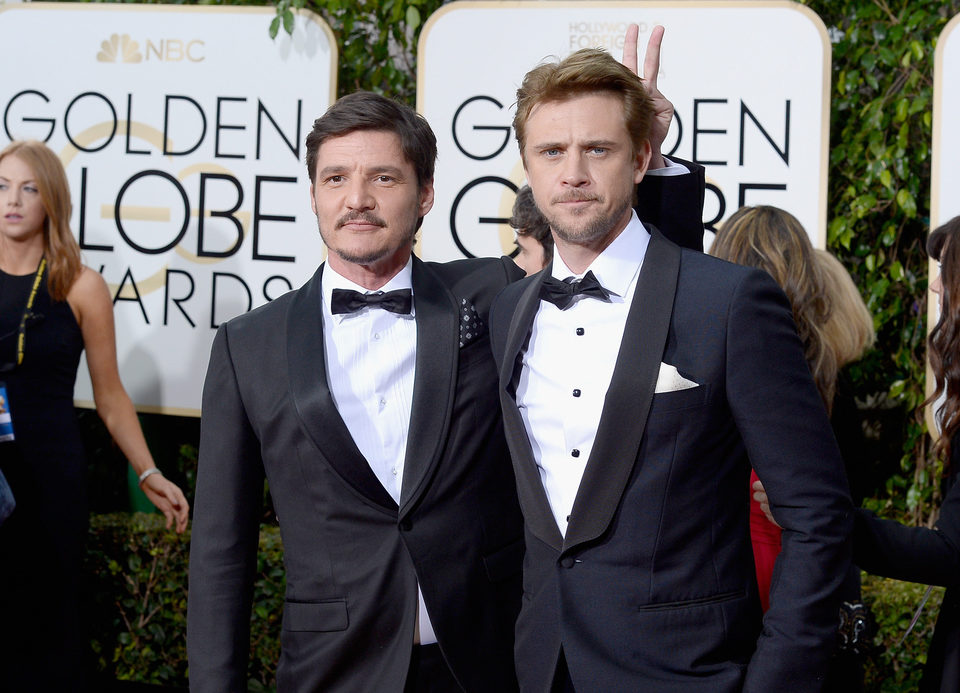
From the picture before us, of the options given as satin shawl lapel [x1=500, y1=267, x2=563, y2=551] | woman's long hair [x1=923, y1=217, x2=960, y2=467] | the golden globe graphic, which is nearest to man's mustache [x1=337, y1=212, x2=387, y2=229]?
satin shawl lapel [x1=500, y1=267, x2=563, y2=551]

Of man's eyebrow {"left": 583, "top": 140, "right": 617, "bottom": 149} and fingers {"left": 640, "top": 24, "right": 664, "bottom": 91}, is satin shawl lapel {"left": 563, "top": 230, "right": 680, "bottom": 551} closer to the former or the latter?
man's eyebrow {"left": 583, "top": 140, "right": 617, "bottom": 149}

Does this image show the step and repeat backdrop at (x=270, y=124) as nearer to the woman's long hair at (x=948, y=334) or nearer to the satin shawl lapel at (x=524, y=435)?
the woman's long hair at (x=948, y=334)

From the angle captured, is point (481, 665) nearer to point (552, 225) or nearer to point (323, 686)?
point (323, 686)

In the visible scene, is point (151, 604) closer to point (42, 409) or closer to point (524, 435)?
point (42, 409)

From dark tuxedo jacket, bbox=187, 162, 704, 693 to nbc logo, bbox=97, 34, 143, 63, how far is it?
2.76 m

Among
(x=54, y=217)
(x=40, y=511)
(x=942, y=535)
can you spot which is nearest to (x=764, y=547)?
(x=942, y=535)

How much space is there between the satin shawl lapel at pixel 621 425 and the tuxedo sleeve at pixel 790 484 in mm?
122

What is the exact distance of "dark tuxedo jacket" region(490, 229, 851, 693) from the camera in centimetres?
170

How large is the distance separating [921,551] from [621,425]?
2.42 ft

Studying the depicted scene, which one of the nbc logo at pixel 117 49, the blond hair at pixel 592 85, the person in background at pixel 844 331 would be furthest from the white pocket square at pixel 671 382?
the nbc logo at pixel 117 49

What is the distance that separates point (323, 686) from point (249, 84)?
296 centimetres

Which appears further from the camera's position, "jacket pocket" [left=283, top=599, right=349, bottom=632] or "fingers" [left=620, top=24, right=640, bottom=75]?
"fingers" [left=620, top=24, right=640, bottom=75]

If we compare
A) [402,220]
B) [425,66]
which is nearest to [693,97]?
[425,66]

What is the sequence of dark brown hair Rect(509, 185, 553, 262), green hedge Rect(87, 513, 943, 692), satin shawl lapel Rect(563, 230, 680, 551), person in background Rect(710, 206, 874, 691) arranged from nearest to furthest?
satin shawl lapel Rect(563, 230, 680, 551) → person in background Rect(710, 206, 874, 691) → dark brown hair Rect(509, 185, 553, 262) → green hedge Rect(87, 513, 943, 692)
